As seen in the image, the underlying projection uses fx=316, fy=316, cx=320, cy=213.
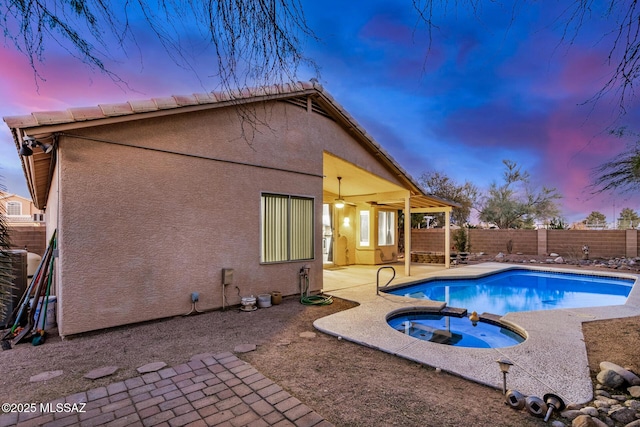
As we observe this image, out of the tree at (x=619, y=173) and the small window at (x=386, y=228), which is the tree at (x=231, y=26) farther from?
the small window at (x=386, y=228)

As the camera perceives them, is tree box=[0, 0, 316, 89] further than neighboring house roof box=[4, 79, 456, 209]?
No

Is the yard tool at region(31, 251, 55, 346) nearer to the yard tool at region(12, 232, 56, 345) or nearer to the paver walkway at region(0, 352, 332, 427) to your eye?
the yard tool at region(12, 232, 56, 345)

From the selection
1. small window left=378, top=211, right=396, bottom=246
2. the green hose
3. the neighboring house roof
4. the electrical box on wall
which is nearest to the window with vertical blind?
the electrical box on wall

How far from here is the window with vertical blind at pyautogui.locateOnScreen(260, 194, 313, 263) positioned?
7852 mm

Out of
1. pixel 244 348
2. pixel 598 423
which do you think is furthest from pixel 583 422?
pixel 244 348

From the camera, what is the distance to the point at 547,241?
20594 millimetres

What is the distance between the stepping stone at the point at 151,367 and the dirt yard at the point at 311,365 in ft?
0.41

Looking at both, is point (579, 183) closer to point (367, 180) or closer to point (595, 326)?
point (595, 326)

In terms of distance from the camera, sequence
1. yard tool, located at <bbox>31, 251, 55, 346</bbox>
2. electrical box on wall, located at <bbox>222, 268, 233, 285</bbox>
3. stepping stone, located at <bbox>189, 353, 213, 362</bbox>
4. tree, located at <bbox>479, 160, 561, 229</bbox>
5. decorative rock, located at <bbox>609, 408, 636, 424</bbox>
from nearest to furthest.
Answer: decorative rock, located at <bbox>609, 408, 636, 424</bbox> → stepping stone, located at <bbox>189, 353, 213, 362</bbox> → yard tool, located at <bbox>31, 251, 55, 346</bbox> → electrical box on wall, located at <bbox>222, 268, 233, 285</bbox> → tree, located at <bbox>479, 160, 561, 229</bbox>

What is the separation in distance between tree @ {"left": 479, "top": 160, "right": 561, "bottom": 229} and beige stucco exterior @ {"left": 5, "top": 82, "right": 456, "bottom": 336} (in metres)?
27.2

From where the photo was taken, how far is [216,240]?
677 centimetres

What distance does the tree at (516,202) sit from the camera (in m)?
29.5

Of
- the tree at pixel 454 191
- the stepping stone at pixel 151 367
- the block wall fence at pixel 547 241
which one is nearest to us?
the stepping stone at pixel 151 367

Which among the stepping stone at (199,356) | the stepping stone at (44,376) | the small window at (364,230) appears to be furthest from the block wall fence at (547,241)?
the stepping stone at (44,376)
